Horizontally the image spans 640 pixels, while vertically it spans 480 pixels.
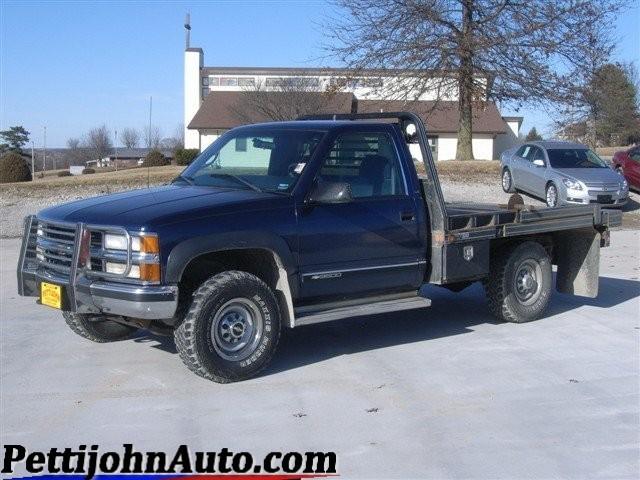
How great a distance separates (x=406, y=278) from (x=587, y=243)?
271cm

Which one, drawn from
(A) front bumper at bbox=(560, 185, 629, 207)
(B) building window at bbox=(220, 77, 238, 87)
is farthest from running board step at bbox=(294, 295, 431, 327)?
(B) building window at bbox=(220, 77, 238, 87)

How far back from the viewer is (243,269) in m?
6.91

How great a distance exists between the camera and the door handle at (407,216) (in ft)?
24.7

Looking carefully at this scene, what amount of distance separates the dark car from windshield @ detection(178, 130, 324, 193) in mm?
18889

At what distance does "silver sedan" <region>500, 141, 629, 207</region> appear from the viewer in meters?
19.6

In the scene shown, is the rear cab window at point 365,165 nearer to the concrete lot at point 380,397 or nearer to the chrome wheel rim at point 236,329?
the chrome wheel rim at point 236,329

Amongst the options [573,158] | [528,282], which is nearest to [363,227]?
[528,282]

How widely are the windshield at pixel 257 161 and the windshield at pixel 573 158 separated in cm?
1434

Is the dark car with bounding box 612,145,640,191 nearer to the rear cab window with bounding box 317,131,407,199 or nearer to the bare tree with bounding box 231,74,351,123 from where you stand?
the bare tree with bounding box 231,74,351,123

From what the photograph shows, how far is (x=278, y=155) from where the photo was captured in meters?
7.41

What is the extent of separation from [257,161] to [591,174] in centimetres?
1431

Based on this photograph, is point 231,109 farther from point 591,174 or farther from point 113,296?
point 113,296

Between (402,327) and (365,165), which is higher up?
(365,165)

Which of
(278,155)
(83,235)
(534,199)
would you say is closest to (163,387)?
(83,235)
